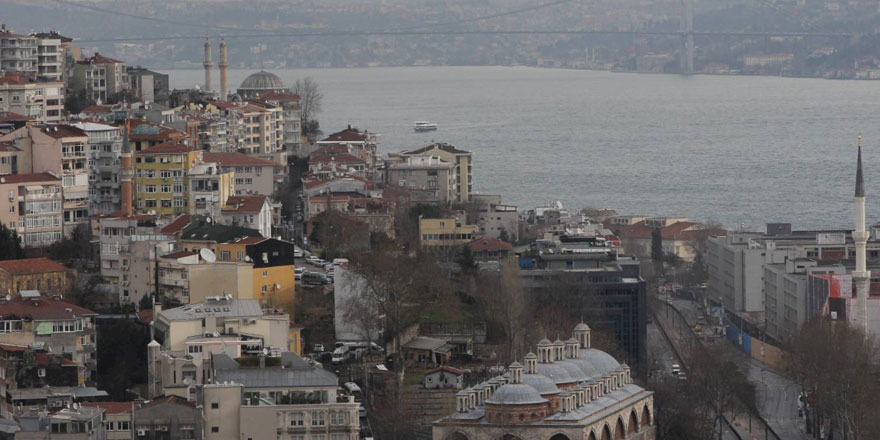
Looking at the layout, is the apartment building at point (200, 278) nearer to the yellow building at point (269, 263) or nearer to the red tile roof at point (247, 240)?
the yellow building at point (269, 263)

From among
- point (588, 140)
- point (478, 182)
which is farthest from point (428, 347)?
point (588, 140)

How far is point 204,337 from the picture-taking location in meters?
28.0

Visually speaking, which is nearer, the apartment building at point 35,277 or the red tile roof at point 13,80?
the apartment building at point 35,277

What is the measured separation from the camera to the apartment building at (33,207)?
115 feet

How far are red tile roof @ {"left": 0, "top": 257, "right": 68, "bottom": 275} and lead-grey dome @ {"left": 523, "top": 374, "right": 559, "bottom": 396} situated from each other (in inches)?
269

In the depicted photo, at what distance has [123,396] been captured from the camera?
27234mm

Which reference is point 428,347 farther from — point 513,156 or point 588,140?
point 588,140

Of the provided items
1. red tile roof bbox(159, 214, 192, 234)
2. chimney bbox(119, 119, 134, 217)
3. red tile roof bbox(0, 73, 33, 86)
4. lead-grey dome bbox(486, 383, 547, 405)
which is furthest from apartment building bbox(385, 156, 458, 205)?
lead-grey dome bbox(486, 383, 547, 405)

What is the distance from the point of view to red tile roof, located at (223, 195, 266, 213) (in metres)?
36.1

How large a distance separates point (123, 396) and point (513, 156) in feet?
155

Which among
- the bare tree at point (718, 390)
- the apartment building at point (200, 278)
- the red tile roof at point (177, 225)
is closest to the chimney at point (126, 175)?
the red tile roof at point (177, 225)

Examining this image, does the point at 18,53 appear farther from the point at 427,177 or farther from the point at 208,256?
the point at 208,256

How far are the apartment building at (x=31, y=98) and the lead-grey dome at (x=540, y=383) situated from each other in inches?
639

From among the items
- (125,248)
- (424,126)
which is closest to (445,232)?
(125,248)
